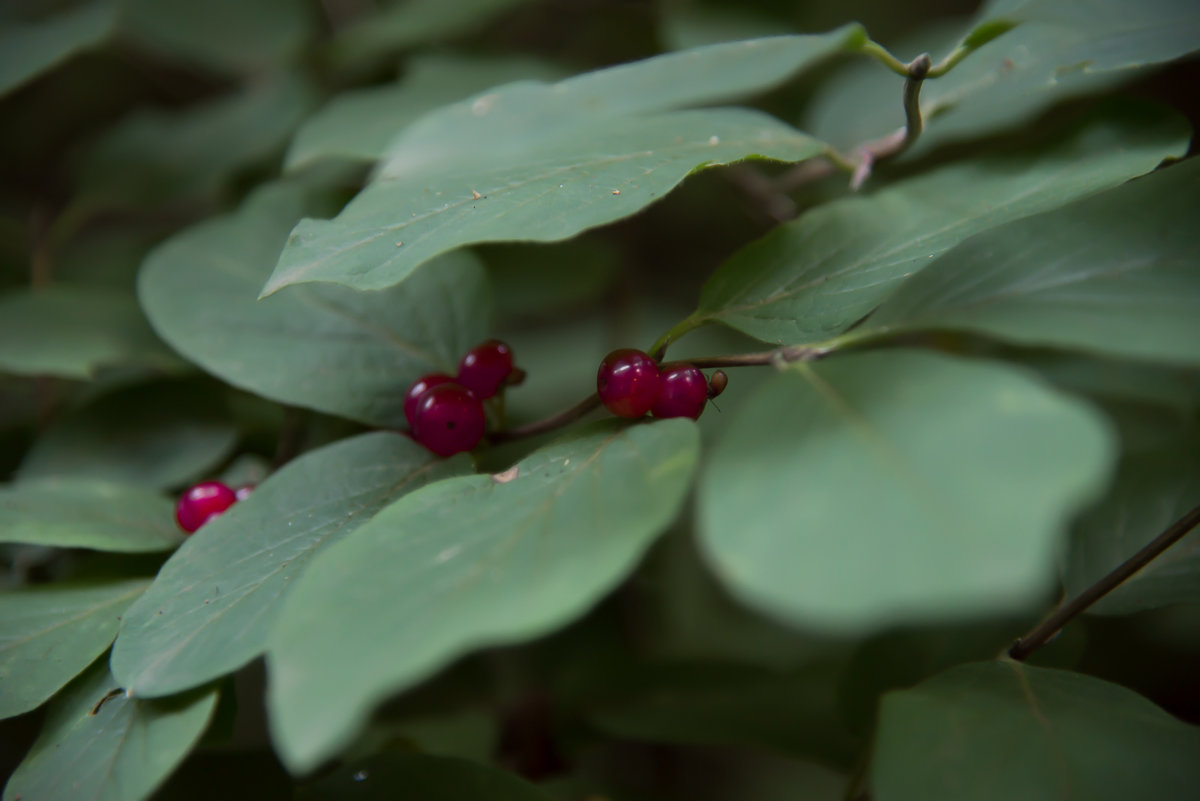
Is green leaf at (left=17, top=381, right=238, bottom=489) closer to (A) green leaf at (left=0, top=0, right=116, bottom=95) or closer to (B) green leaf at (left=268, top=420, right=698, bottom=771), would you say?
(A) green leaf at (left=0, top=0, right=116, bottom=95)

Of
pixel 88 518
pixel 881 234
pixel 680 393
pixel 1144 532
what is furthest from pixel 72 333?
pixel 1144 532

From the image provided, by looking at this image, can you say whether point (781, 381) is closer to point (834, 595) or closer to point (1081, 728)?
point (834, 595)

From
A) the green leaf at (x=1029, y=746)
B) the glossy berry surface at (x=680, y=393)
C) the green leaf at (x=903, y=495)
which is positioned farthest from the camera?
the glossy berry surface at (x=680, y=393)

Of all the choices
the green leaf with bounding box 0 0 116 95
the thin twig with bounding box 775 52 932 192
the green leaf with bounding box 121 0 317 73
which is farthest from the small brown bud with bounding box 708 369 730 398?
the green leaf with bounding box 121 0 317 73

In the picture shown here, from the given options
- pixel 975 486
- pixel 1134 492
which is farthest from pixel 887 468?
pixel 1134 492

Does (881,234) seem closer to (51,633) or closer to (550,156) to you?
(550,156)

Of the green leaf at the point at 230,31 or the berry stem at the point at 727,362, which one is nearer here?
the berry stem at the point at 727,362

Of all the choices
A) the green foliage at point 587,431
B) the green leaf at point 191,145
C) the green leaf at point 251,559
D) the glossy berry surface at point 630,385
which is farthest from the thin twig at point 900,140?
the green leaf at point 191,145

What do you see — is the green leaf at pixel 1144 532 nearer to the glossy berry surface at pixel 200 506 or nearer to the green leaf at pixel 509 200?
the green leaf at pixel 509 200

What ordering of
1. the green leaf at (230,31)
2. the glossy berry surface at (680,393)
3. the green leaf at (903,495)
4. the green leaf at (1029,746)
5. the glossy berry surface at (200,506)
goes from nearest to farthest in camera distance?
1. the green leaf at (903,495)
2. the green leaf at (1029,746)
3. the glossy berry surface at (680,393)
4. the glossy berry surface at (200,506)
5. the green leaf at (230,31)
